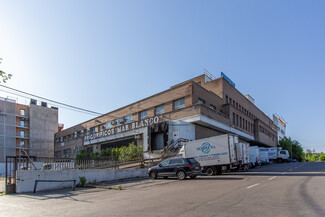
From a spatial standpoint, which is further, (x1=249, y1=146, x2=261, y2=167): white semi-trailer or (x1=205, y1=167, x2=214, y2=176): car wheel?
(x1=249, y1=146, x2=261, y2=167): white semi-trailer

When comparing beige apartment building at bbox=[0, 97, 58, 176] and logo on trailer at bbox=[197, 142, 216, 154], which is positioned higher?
beige apartment building at bbox=[0, 97, 58, 176]

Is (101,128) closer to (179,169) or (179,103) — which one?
(179,103)

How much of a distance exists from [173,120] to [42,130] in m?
48.9

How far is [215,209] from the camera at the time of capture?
23.4 ft

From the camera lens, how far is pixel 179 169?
1888 centimetres

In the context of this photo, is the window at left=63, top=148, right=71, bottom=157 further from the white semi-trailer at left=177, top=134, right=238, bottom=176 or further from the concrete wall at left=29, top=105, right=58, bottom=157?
the white semi-trailer at left=177, top=134, right=238, bottom=176

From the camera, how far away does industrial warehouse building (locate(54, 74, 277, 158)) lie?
3334 cm

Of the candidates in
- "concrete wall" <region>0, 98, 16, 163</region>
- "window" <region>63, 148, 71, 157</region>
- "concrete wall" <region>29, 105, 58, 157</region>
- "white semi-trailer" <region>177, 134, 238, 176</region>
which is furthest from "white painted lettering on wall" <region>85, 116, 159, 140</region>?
"concrete wall" <region>29, 105, 58, 157</region>

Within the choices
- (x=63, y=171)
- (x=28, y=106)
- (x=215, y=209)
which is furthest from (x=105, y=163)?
(x=28, y=106)

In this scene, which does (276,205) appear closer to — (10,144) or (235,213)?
(235,213)

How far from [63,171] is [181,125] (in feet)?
63.2

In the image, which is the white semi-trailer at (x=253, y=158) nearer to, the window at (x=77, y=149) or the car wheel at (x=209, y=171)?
the car wheel at (x=209, y=171)

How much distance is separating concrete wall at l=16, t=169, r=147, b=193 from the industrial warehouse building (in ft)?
45.7

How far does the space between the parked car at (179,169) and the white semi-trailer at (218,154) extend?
141 inches
